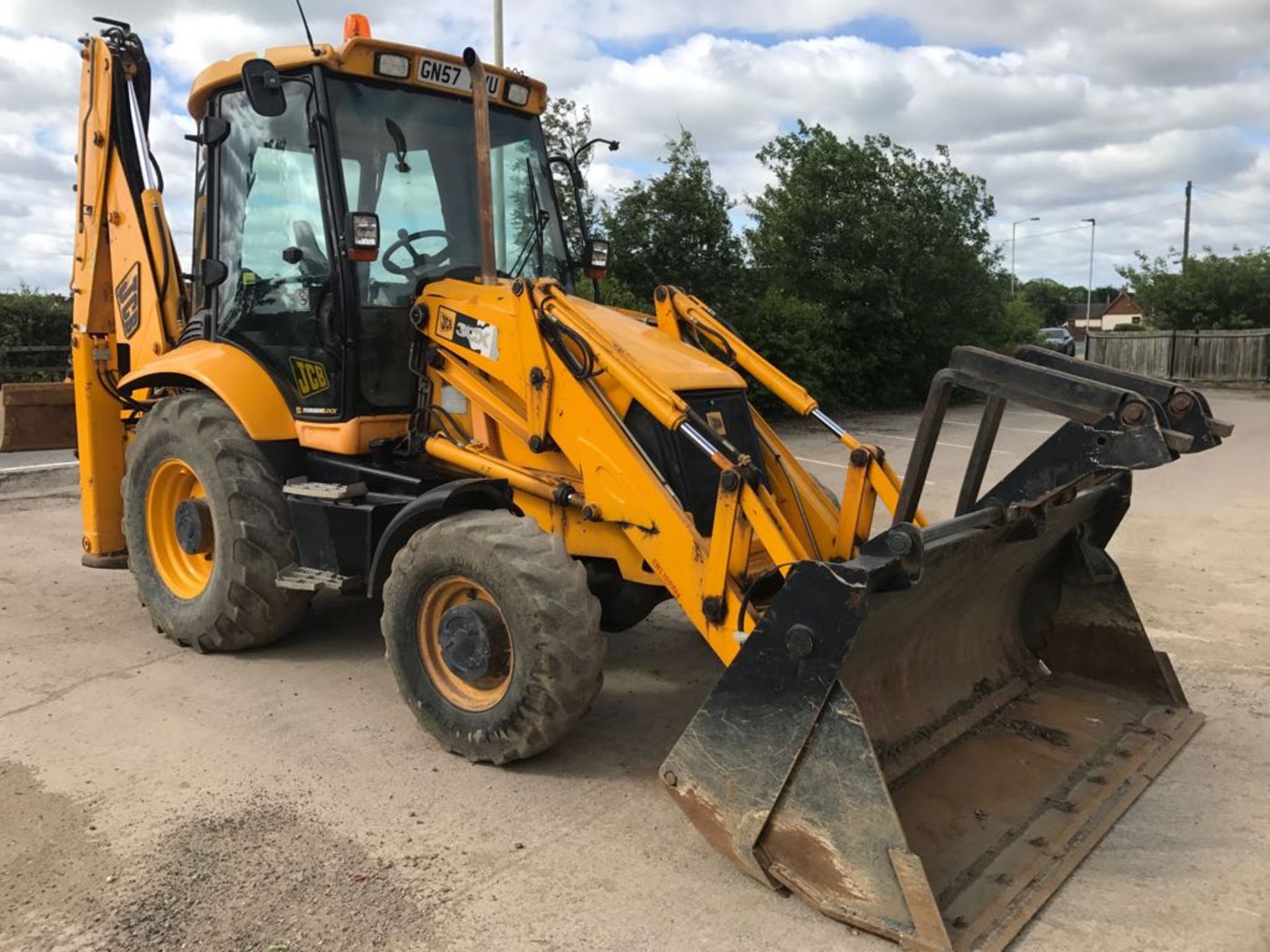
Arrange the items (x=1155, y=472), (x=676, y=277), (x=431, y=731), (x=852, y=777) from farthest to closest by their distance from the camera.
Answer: (x=676, y=277) < (x=1155, y=472) < (x=431, y=731) < (x=852, y=777)

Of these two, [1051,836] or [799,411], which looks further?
[799,411]

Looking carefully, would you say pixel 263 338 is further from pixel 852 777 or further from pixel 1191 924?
pixel 1191 924


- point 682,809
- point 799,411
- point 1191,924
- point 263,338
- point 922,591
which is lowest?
point 1191,924

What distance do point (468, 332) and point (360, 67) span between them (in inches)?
53.9

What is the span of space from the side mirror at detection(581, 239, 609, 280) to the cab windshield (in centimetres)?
47

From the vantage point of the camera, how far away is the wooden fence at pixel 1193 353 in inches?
1113

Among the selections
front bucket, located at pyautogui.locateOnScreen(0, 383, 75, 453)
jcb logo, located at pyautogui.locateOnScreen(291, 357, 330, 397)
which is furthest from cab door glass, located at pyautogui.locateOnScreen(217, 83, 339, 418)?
front bucket, located at pyautogui.locateOnScreen(0, 383, 75, 453)

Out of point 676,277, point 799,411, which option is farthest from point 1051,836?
point 676,277

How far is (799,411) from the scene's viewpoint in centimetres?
507

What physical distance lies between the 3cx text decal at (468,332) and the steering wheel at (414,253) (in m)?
0.36

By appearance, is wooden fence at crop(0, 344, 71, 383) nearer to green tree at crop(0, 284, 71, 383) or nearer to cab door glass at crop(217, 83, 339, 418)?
green tree at crop(0, 284, 71, 383)

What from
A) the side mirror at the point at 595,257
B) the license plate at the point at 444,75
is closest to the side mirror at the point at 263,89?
the license plate at the point at 444,75

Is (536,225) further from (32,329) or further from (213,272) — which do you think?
(32,329)

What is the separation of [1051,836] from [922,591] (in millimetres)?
907
